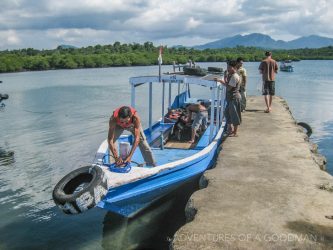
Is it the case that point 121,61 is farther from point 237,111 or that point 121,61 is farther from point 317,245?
point 317,245

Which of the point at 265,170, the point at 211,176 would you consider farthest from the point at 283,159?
the point at 211,176

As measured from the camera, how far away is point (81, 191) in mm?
6633

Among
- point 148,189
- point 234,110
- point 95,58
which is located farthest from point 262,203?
point 95,58

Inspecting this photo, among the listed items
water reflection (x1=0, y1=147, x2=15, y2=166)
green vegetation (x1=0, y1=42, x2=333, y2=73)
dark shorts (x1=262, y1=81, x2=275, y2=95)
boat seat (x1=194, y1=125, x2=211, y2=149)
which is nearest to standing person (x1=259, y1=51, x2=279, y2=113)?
dark shorts (x1=262, y1=81, x2=275, y2=95)

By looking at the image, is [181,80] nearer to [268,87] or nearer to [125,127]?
[125,127]

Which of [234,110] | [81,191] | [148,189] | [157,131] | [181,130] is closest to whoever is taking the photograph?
[81,191]

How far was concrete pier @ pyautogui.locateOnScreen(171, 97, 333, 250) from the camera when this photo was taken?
534 centimetres

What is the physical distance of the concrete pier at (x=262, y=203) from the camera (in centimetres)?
534

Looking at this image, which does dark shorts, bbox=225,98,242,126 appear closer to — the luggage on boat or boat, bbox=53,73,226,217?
boat, bbox=53,73,226,217

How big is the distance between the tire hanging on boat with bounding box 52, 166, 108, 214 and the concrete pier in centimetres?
151

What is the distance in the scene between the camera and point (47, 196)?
10961mm

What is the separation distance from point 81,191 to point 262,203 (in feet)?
9.44

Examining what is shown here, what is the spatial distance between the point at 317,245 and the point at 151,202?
13.2 feet

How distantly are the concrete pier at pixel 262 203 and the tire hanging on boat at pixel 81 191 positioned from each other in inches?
59.6
